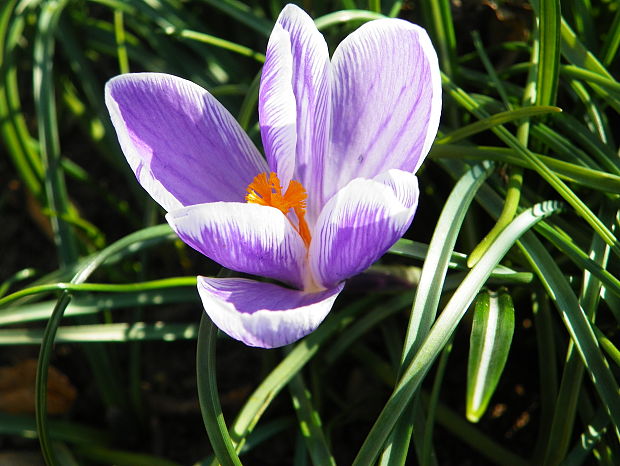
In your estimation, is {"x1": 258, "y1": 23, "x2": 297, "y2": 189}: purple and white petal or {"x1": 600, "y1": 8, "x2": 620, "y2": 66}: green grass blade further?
{"x1": 600, "y1": 8, "x2": 620, "y2": 66}: green grass blade

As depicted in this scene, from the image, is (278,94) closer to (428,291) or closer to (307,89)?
(307,89)

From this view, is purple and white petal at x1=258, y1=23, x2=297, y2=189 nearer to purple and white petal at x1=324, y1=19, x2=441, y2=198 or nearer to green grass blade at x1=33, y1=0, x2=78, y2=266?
purple and white petal at x1=324, y1=19, x2=441, y2=198

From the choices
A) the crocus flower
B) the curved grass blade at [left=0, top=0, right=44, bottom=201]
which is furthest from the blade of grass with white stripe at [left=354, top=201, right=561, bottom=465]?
the curved grass blade at [left=0, top=0, right=44, bottom=201]

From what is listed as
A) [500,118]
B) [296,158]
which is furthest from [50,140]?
[500,118]

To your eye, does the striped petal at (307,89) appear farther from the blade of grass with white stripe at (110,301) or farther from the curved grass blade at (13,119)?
the curved grass blade at (13,119)

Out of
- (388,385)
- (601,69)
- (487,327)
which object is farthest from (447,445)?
(601,69)

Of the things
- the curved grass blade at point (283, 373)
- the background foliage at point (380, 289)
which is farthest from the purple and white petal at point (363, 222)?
the curved grass blade at point (283, 373)

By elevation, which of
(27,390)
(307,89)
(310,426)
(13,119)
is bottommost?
(27,390)
